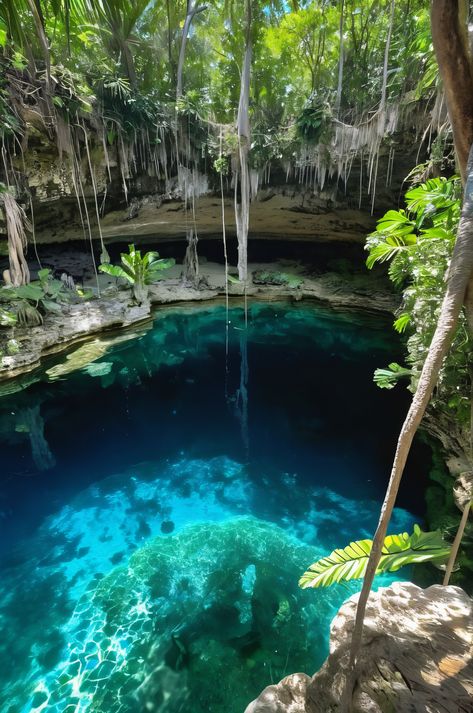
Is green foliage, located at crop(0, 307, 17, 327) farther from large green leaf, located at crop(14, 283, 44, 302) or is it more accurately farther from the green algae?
the green algae

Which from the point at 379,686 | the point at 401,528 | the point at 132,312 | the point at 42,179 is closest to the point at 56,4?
the point at 42,179

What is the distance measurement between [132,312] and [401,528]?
23.7 feet

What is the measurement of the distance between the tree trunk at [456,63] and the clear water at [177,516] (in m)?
3.17

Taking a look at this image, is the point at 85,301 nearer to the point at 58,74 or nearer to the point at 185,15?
the point at 58,74

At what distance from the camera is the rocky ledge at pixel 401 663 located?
44.8 inches

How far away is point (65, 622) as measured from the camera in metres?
2.70

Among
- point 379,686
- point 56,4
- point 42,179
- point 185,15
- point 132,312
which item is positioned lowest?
point 132,312

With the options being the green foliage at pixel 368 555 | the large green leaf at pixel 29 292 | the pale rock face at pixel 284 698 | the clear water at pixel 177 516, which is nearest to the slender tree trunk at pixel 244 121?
the clear water at pixel 177 516

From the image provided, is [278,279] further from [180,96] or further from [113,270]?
[180,96]

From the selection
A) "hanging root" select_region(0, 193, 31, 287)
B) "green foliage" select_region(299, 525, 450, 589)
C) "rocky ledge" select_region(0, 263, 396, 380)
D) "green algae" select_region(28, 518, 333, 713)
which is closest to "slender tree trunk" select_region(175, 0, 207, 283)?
"rocky ledge" select_region(0, 263, 396, 380)

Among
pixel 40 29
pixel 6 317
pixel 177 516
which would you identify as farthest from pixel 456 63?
pixel 6 317

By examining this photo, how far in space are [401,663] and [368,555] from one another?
0.40 m

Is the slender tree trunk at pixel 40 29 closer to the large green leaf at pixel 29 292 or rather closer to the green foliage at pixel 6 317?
the large green leaf at pixel 29 292

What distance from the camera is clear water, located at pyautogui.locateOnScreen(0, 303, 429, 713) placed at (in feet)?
7.94
